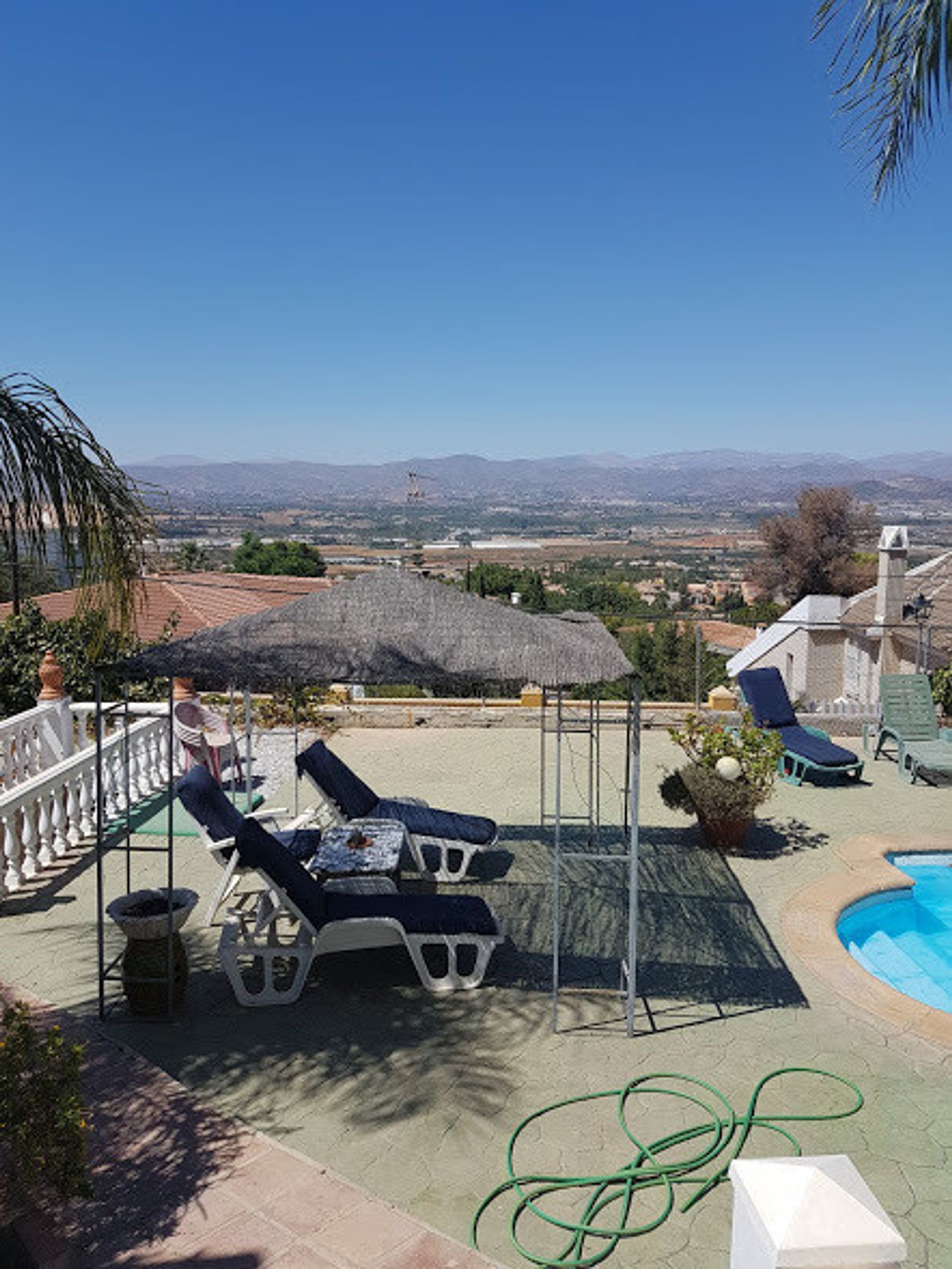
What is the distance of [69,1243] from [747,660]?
91.4 ft

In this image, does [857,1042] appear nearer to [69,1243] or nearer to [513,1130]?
[513,1130]

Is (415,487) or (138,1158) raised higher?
(415,487)

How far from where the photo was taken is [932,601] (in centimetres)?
1734

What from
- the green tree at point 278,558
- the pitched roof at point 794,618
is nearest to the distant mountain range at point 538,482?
the green tree at point 278,558

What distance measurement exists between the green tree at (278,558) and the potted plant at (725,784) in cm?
4263

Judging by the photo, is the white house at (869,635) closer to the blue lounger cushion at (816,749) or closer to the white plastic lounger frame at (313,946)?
the blue lounger cushion at (816,749)

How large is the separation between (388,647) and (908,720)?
8.12 m

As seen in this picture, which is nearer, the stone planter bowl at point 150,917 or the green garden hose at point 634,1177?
the green garden hose at point 634,1177

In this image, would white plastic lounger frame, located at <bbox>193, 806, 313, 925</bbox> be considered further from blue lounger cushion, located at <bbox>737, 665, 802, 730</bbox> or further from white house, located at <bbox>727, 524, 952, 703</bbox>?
white house, located at <bbox>727, 524, 952, 703</bbox>

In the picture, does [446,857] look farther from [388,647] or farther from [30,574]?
[30,574]

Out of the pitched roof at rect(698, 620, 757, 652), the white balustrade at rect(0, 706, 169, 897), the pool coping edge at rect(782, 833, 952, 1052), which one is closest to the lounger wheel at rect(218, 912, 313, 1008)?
the white balustrade at rect(0, 706, 169, 897)

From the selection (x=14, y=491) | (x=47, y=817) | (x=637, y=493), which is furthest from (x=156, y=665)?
(x=637, y=493)

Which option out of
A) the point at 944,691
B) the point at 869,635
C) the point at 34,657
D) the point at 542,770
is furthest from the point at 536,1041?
the point at 869,635

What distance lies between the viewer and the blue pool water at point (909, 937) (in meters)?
7.04
